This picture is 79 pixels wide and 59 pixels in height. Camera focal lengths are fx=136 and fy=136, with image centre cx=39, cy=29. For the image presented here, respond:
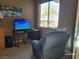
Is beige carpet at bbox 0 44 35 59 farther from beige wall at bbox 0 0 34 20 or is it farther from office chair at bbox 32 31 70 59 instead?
beige wall at bbox 0 0 34 20

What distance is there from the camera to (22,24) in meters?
6.61

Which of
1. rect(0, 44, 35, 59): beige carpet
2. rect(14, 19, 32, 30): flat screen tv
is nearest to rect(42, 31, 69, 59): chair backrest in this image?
rect(0, 44, 35, 59): beige carpet

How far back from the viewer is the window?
677cm

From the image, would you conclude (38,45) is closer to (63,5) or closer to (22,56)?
(22,56)

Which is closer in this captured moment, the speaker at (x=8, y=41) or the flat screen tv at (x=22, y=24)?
the speaker at (x=8, y=41)

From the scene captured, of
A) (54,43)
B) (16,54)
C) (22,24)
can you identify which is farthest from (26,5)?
(54,43)

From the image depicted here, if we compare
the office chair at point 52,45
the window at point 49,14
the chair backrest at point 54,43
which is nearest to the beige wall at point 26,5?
the window at point 49,14

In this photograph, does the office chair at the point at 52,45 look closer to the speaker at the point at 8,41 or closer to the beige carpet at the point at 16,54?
the beige carpet at the point at 16,54

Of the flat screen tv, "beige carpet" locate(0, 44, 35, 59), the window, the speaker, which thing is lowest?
"beige carpet" locate(0, 44, 35, 59)

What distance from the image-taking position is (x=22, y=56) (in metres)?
4.97

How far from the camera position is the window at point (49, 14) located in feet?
22.2

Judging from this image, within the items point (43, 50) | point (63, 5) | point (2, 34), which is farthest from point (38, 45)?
point (63, 5)

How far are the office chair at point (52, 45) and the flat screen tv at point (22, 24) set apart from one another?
7.45ft

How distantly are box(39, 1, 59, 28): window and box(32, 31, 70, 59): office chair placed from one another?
2500 mm
